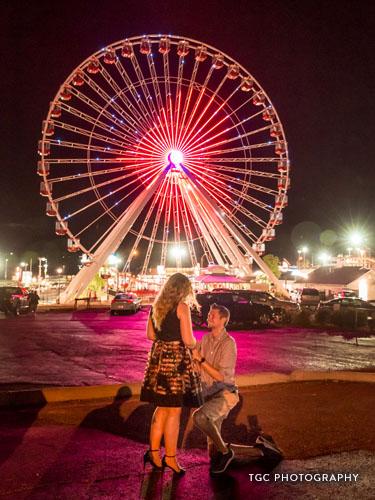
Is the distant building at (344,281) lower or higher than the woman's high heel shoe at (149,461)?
higher

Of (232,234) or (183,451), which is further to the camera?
(232,234)

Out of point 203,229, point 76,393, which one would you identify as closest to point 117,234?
point 203,229

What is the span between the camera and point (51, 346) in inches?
596

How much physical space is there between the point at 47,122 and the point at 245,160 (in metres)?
12.8

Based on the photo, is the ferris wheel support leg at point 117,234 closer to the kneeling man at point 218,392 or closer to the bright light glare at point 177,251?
the bright light glare at point 177,251

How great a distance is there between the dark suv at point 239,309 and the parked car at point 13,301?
37.4 ft

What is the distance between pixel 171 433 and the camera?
5234mm

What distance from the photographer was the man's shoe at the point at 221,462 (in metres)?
5.12

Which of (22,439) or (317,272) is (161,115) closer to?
(22,439)

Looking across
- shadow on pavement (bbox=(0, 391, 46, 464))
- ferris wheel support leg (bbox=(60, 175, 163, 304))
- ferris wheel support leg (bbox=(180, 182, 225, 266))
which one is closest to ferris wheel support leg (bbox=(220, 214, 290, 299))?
ferris wheel support leg (bbox=(180, 182, 225, 266))

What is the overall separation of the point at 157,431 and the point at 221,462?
66 cm

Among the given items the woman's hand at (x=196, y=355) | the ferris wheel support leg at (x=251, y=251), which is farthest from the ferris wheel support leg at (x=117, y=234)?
the woman's hand at (x=196, y=355)

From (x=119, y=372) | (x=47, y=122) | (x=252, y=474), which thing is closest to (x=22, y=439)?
(x=252, y=474)

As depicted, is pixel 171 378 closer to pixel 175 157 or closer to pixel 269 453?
pixel 269 453
